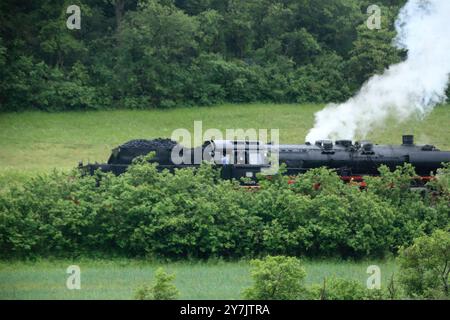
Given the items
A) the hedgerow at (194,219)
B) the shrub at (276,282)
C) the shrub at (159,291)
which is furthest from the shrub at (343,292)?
the hedgerow at (194,219)

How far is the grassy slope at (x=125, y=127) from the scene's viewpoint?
48.7 m

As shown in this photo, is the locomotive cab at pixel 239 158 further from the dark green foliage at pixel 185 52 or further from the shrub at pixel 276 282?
the dark green foliage at pixel 185 52

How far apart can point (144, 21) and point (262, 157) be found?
2034 centimetres

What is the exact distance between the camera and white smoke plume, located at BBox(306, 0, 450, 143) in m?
43.1

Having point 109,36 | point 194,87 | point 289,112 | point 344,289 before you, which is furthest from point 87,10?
point 344,289

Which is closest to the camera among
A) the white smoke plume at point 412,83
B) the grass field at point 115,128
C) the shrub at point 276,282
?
the shrub at point 276,282

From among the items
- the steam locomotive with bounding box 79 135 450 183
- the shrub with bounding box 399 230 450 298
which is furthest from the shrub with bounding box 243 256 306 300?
the steam locomotive with bounding box 79 135 450 183

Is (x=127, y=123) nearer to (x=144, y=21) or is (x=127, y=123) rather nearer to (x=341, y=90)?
(x=144, y=21)

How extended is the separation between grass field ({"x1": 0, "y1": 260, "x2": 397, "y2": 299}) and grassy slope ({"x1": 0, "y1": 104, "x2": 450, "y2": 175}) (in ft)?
64.8

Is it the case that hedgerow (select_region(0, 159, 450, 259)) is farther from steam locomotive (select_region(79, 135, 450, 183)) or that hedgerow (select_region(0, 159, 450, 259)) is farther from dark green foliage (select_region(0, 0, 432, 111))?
dark green foliage (select_region(0, 0, 432, 111))

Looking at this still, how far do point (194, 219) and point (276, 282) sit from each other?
23.8ft

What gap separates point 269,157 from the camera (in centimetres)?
3588

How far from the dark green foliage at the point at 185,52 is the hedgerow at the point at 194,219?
22817 millimetres

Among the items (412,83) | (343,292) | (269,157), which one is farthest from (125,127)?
(343,292)
